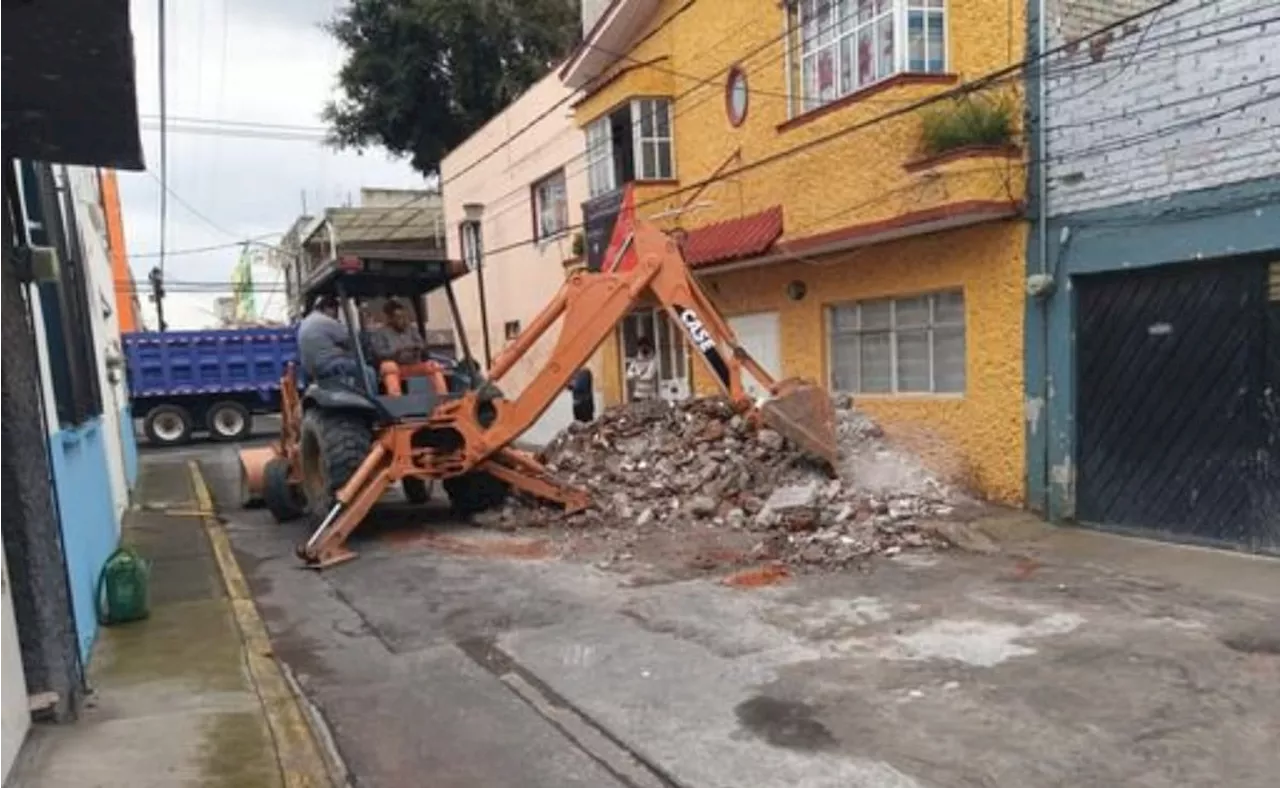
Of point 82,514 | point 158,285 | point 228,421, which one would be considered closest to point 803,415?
point 82,514

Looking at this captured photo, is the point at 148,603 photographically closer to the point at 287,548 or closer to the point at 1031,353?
the point at 287,548

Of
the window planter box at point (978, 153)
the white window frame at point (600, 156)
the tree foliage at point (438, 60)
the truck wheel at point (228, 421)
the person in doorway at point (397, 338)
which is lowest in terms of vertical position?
the truck wheel at point (228, 421)

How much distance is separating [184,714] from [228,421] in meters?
22.1

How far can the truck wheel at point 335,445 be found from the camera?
32.9ft

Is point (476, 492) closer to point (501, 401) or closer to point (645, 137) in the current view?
point (501, 401)

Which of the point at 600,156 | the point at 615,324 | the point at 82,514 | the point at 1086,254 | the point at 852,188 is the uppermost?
the point at 600,156

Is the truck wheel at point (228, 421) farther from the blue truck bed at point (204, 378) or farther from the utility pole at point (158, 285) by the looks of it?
the utility pole at point (158, 285)

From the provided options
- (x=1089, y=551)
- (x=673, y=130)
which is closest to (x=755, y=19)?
(x=673, y=130)

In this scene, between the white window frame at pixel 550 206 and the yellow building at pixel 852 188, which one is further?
the white window frame at pixel 550 206

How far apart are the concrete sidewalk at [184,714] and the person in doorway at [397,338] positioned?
313cm

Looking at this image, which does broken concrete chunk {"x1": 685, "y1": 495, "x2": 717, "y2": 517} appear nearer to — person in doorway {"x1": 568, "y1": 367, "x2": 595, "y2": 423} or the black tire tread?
person in doorway {"x1": 568, "y1": 367, "x2": 595, "y2": 423}

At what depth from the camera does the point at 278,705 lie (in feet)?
18.1

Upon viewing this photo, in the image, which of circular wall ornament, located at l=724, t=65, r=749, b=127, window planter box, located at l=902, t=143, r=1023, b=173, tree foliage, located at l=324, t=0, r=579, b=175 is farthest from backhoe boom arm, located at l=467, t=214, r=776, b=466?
tree foliage, located at l=324, t=0, r=579, b=175

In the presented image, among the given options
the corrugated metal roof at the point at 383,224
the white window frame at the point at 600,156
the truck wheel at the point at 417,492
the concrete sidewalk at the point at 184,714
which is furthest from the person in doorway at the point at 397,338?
the corrugated metal roof at the point at 383,224
